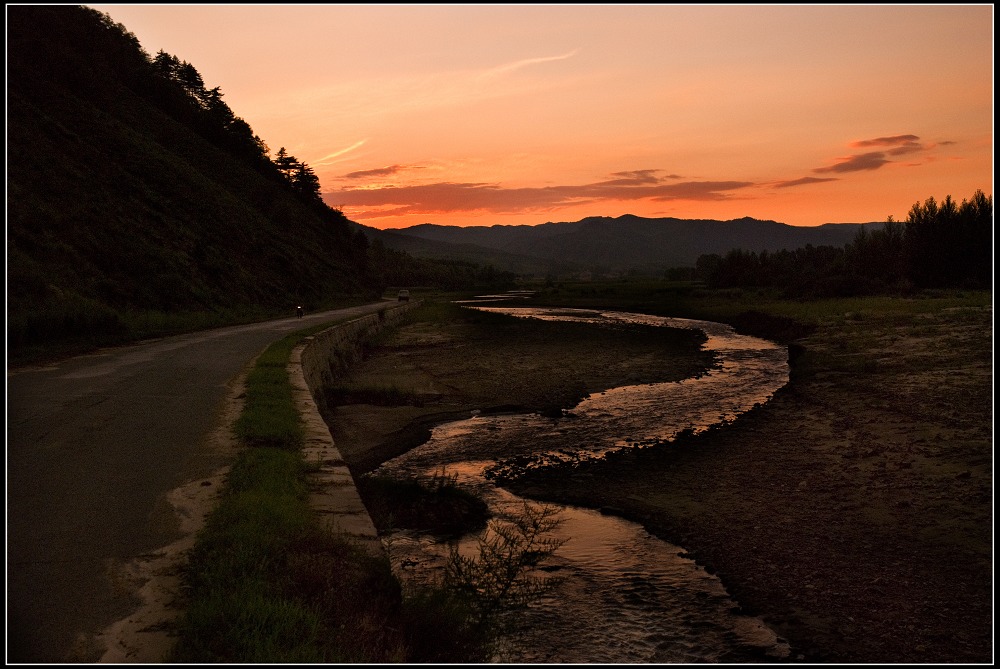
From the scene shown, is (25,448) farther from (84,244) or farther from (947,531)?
(84,244)

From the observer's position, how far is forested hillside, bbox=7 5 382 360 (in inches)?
941

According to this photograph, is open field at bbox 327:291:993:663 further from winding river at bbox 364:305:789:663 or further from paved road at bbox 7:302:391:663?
paved road at bbox 7:302:391:663

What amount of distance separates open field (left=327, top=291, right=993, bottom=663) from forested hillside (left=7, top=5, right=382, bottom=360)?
11.2 m

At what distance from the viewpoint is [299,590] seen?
454 cm

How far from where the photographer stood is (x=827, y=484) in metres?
10.1

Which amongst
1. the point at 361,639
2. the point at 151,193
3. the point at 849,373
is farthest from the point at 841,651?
the point at 151,193

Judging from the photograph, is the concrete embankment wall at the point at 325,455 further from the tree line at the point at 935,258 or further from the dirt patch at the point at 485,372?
the tree line at the point at 935,258

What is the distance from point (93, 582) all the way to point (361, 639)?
2.04m

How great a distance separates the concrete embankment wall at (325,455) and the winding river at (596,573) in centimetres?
113

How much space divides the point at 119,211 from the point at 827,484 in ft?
114

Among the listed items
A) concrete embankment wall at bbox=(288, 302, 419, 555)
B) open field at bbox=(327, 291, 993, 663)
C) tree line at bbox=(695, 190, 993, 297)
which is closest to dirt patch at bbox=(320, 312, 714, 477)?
open field at bbox=(327, 291, 993, 663)

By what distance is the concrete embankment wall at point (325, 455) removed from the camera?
5.85 metres

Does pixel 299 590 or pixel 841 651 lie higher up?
pixel 299 590

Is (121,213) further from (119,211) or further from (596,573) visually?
(596,573)
